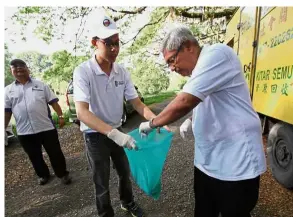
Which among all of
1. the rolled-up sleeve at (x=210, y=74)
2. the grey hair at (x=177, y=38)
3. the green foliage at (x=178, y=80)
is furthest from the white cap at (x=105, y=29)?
the rolled-up sleeve at (x=210, y=74)

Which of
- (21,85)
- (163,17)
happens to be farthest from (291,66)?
(163,17)

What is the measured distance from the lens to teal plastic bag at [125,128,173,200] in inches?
62.6

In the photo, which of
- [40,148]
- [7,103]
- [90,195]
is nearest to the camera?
[90,195]

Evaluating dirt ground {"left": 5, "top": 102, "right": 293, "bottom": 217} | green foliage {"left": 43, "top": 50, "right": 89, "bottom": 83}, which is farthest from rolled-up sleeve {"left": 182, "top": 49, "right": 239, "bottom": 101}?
green foliage {"left": 43, "top": 50, "right": 89, "bottom": 83}

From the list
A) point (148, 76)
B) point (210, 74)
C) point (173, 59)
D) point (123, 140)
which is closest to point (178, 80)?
point (123, 140)

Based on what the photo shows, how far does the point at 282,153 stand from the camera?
94.1 inches

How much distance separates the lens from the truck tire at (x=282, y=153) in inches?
88.3

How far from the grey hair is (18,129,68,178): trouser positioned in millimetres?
2195

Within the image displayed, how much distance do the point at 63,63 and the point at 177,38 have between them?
4622mm

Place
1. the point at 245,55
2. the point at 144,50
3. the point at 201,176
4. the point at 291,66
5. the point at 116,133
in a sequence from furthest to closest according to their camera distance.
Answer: the point at 144,50 < the point at 245,55 < the point at 291,66 < the point at 116,133 < the point at 201,176

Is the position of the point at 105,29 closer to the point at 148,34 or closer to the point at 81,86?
the point at 81,86

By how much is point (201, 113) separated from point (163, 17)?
6396 mm

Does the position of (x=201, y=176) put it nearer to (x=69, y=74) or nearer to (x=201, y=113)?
(x=201, y=113)

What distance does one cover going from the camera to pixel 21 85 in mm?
2654
